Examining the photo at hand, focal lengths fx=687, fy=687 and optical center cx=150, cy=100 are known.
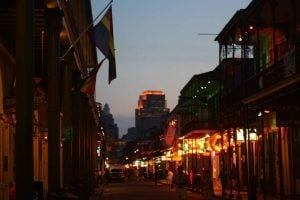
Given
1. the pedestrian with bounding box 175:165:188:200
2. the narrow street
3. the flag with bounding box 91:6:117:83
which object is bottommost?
the narrow street

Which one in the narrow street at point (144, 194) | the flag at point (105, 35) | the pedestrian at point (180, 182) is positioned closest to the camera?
the flag at point (105, 35)

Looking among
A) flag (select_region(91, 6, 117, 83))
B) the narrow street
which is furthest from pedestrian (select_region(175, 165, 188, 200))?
flag (select_region(91, 6, 117, 83))

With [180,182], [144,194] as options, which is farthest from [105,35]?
[144,194]

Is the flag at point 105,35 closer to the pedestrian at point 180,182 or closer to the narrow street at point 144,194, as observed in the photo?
the pedestrian at point 180,182

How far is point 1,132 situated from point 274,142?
1875cm

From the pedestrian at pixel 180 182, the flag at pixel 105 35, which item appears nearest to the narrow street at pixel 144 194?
the pedestrian at pixel 180 182

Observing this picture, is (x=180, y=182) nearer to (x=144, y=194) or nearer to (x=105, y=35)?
(x=105, y=35)

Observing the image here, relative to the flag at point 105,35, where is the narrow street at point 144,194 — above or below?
below

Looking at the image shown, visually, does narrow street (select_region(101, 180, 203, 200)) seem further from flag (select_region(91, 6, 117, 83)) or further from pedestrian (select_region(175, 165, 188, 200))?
flag (select_region(91, 6, 117, 83))

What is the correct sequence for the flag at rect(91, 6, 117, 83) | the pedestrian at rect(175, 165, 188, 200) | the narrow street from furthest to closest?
the narrow street < the pedestrian at rect(175, 165, 188, 200) < the flag at rect(91, 6, 117, 83)

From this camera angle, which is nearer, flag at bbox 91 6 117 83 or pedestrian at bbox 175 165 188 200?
flag at bbox 91 6 117 83

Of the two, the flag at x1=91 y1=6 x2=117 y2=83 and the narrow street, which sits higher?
the flag at x1=91 y1=6 x2=117 y2=83

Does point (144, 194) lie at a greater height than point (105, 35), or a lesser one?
lesser

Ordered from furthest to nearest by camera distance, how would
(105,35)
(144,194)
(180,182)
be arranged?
(144,194) < (180,182) < (105,35)
